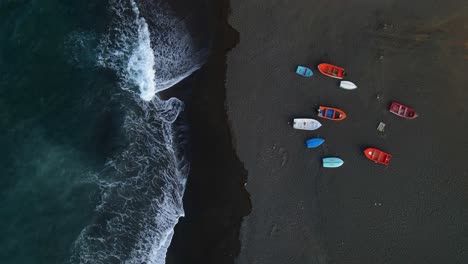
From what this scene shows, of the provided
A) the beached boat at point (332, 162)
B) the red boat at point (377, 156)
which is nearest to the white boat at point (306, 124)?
the beached boat at point (332, 162)

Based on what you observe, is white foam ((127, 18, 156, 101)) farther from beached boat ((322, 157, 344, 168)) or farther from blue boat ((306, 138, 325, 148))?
beached boat ((322, 157, 344, 168))

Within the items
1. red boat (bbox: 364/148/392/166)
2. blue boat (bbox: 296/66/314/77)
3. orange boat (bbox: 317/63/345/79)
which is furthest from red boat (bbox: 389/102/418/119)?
blue boat (bbox: 296/66/314/77)

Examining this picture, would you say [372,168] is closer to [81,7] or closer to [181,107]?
[181,107]

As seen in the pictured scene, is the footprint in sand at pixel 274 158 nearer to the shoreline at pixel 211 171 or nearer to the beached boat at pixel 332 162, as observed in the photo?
the shoreline at pixel 211 171

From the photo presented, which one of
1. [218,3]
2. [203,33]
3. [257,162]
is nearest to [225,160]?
[257,162]

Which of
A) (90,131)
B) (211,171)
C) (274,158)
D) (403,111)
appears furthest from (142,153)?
(403,111)
